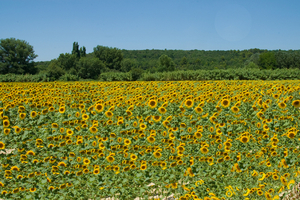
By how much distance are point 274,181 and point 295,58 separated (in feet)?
240

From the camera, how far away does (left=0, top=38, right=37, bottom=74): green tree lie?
193ft

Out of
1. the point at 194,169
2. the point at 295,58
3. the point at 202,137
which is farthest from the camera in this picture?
the point at 295,58

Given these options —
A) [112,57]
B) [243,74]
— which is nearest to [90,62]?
[112,57]

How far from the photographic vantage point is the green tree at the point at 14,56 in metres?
58.9

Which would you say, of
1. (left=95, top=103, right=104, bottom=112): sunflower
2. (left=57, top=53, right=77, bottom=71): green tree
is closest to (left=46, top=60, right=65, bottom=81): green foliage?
(left=57, top=53, right=77, bottom=71): green tree

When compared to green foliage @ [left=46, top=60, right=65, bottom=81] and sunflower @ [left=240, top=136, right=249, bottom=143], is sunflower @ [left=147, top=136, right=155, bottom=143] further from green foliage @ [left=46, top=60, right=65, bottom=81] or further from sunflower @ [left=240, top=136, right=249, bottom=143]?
green foliage @ [left=46, top=60, right=65, bottom=81]

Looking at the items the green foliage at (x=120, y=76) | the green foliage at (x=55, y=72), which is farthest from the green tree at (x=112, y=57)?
the green foliage at (x=120, y=76)

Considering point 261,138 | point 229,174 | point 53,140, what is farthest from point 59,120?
point 261,138

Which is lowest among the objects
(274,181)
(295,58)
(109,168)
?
(274,181)

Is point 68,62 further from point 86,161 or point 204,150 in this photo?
point 204,150

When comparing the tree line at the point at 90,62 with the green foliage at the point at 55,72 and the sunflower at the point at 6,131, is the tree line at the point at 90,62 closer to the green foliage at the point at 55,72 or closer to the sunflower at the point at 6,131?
the green foliage at the point at 55,72

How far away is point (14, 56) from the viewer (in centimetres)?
6022

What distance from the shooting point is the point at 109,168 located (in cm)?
429

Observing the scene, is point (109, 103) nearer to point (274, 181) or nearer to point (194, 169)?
point (194, 169)
